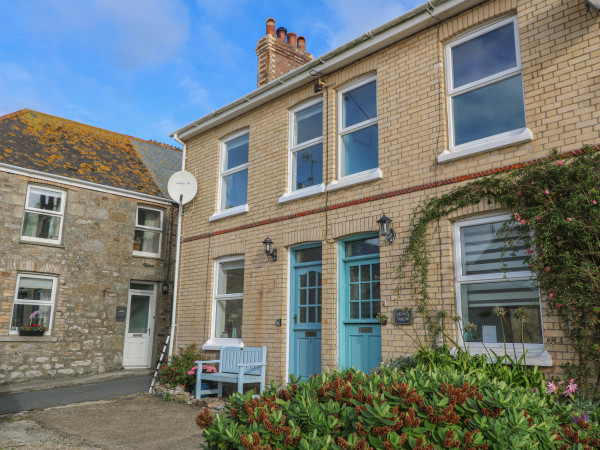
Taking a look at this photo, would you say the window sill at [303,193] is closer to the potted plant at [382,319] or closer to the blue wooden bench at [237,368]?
the potted plant at [382,319]

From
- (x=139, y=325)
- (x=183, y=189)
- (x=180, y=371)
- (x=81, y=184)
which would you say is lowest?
(x=180, y=371)

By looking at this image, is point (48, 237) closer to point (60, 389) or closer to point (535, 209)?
point (60, 389)

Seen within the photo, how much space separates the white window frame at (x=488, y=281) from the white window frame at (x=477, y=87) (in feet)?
3.04

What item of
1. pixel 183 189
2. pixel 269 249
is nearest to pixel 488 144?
pixel 269 249

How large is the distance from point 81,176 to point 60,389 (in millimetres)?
5471

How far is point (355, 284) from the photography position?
327 inches

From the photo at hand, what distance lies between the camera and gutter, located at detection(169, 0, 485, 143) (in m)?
7.46

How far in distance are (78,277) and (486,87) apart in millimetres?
10553

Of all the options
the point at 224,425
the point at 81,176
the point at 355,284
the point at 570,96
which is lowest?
the point at 224,425

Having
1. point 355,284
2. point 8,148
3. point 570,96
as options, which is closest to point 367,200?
point 355,284

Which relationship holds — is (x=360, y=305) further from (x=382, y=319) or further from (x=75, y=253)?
(x=75, y=253)

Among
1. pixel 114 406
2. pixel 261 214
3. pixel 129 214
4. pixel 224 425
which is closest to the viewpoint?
pixel 224 425

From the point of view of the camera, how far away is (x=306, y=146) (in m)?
9.54

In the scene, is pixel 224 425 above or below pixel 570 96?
below
